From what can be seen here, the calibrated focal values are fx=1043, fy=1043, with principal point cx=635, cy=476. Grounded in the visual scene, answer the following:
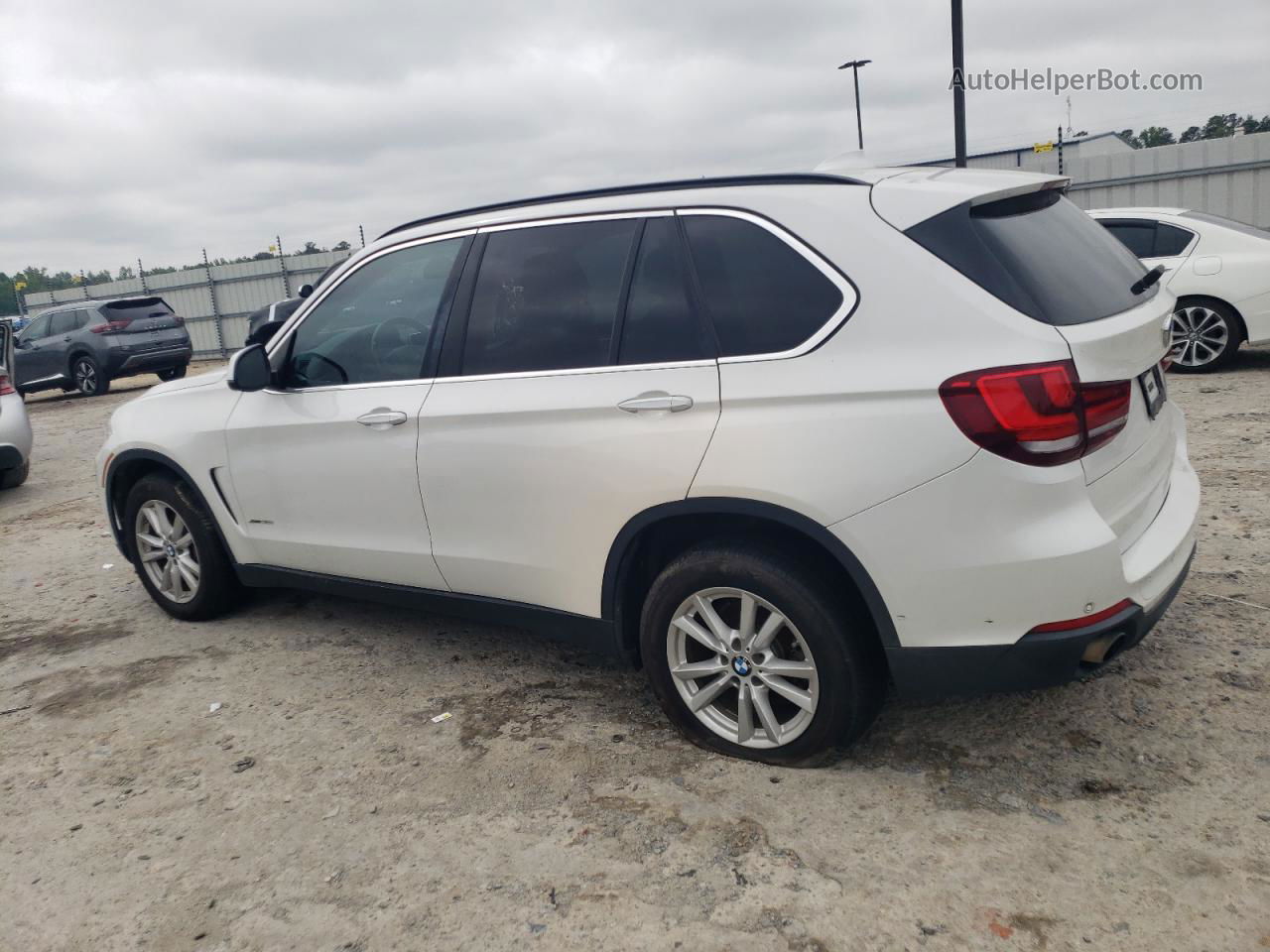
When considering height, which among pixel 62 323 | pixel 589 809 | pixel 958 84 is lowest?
pixel 589 809

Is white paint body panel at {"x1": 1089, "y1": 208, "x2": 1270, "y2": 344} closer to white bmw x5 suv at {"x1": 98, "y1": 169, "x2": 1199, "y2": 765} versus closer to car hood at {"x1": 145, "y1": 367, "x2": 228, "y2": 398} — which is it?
white bmw x5 suv at {"x1": 98, "y1": 169, "x2": 1199, "y2": 765}

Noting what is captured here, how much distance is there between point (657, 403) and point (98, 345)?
1851 cm

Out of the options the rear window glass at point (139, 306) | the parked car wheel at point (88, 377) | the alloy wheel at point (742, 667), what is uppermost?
the rear window glass at point (139, 306)

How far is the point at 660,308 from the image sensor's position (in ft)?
10.7

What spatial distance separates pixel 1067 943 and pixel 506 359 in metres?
2.41

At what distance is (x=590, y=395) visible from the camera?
10.9ft

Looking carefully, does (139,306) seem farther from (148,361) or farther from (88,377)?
(88,377)

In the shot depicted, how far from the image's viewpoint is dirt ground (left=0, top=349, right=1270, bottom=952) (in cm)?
259

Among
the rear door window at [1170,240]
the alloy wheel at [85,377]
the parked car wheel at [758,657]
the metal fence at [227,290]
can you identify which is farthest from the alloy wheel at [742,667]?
the metal fence at [227,290]

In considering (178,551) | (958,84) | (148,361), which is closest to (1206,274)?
(958,84)

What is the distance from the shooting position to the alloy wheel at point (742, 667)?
310 centimetres

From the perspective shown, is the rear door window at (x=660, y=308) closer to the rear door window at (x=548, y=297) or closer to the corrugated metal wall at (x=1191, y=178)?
the rear door window at (x=548, y=297)

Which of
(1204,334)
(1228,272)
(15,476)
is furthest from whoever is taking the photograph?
(15,476)

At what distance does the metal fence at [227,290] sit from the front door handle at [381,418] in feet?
77.1
